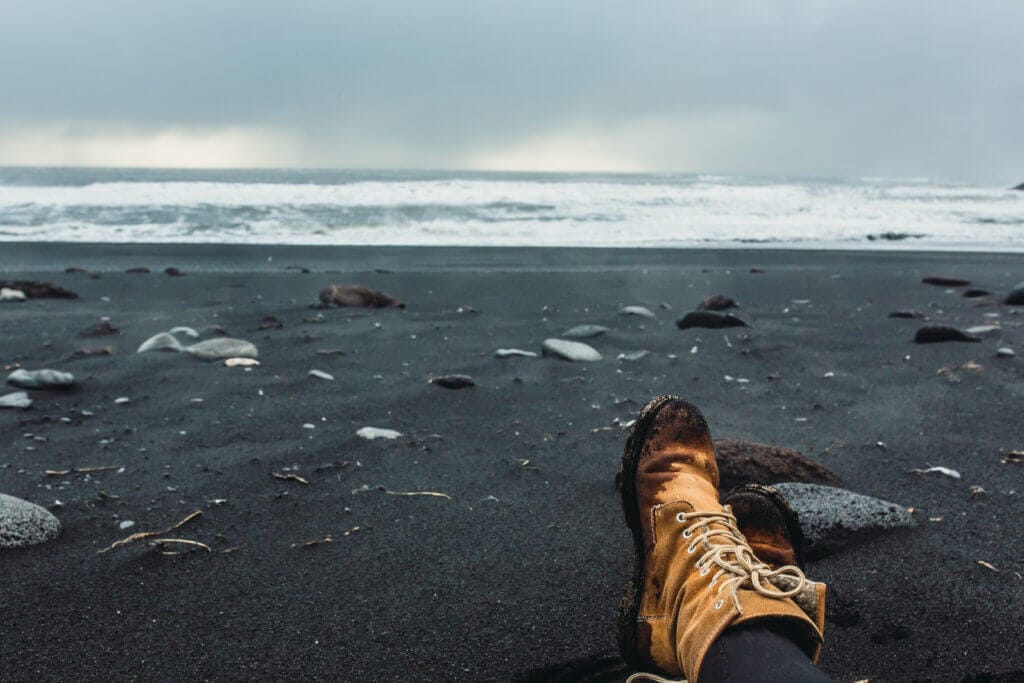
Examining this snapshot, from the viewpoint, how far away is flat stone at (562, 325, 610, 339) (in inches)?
176

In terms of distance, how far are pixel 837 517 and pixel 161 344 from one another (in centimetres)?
338

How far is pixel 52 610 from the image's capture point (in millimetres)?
1730

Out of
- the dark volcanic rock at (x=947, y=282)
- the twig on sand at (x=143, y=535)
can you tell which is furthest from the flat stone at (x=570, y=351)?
the dark volcanic rock at (x=947, y=282)

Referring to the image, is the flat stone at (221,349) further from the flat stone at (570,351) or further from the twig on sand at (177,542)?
the twig on sand at (177,542)

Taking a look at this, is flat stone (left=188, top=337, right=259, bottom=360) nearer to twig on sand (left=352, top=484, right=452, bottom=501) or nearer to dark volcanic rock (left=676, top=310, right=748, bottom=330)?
twig on sand (left=352, top=484, right=452, bottom=501)

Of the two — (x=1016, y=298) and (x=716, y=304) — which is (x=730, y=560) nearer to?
(x=716, y=304)

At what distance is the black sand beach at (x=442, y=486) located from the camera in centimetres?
163

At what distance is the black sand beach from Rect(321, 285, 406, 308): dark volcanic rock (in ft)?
0.83

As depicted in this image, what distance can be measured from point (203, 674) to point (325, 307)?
4.11m

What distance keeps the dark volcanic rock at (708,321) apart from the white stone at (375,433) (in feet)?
7.64

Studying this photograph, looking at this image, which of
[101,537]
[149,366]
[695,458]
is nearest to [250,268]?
[149,366]

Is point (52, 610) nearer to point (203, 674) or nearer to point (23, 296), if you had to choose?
point (203, 674)

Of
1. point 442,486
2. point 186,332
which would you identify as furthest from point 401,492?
point 186,332

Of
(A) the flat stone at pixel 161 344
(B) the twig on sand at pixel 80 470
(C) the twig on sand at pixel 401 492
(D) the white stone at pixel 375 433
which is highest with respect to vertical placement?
(A) the flat stone at pixel 161 344
